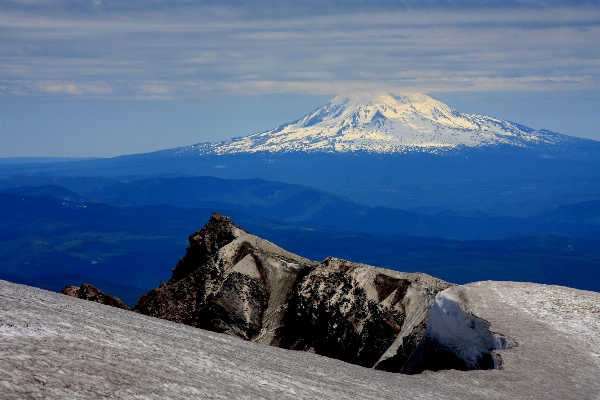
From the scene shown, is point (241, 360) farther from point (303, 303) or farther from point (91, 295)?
point (91, 295)

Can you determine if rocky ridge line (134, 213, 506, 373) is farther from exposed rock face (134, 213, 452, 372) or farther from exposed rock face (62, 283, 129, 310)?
exposed rock face (62, 283, 129, 310)

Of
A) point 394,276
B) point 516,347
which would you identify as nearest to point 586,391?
point 516,347

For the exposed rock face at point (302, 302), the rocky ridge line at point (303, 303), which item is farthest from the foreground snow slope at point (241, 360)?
the exposed rock face at point (302, 302)

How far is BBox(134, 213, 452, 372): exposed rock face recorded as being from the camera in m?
41.6

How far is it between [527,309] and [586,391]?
30.4 ft

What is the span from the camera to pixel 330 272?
45750 mm

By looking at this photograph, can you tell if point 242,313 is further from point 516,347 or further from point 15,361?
point 15,361

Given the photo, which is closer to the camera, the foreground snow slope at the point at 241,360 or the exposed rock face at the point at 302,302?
the foreground snow slope at the point at 241,360

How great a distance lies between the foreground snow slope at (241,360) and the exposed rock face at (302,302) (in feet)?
28.2

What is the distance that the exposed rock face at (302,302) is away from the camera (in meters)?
41.6

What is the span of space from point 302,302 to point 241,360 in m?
Result: 21.5

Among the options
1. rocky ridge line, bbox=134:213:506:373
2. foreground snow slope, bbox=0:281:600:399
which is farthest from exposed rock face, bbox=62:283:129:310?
foreground snow slope, bbox=0:281:600:399

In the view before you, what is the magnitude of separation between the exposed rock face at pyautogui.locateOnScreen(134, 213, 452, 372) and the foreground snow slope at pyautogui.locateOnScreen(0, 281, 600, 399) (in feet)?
28.2

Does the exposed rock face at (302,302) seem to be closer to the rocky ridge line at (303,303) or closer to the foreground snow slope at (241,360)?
the rocky ridge line at (303,303)
